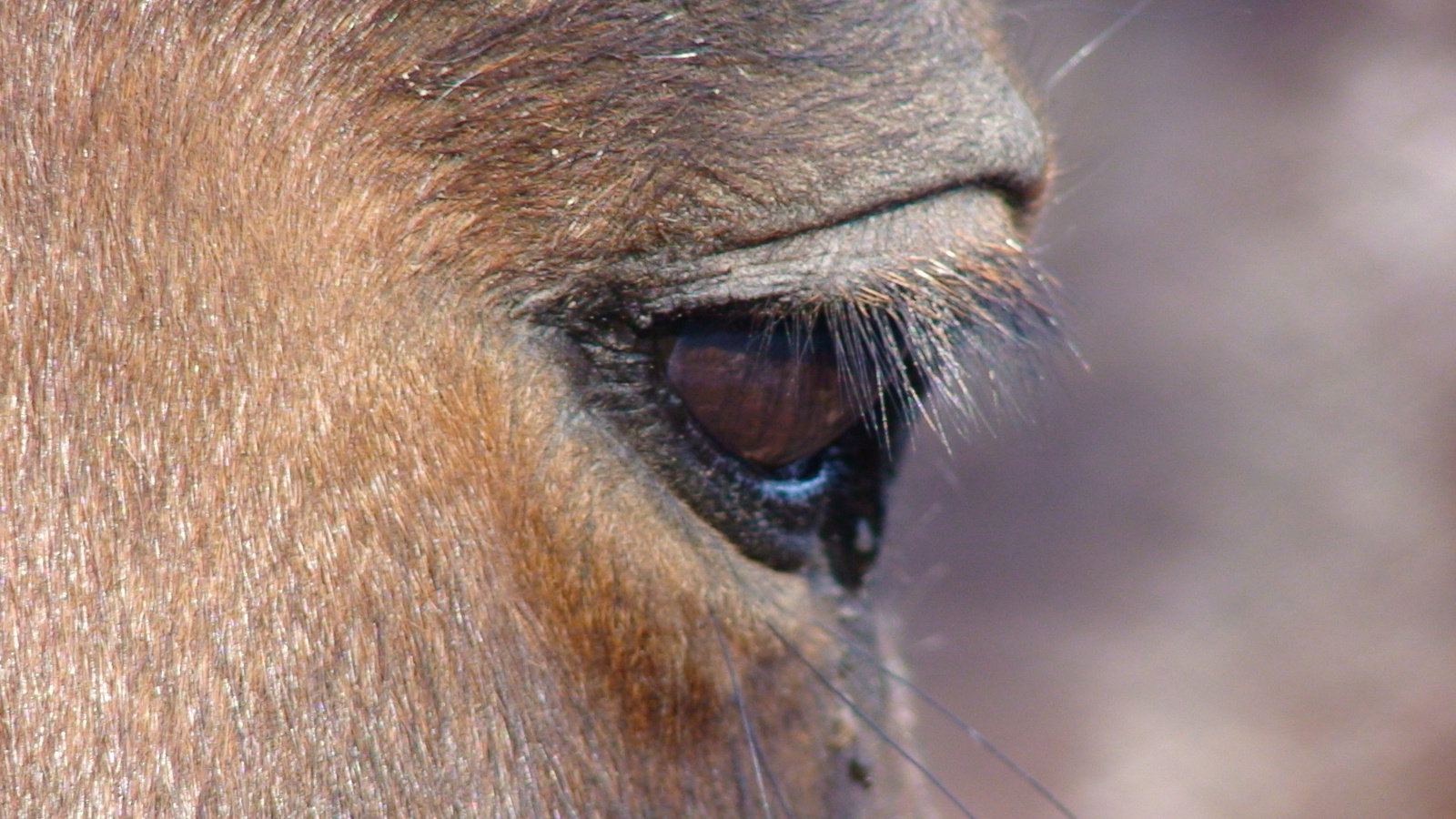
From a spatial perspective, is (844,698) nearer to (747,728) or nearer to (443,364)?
(747,728)

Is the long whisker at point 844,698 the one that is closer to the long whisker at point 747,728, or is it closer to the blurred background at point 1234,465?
the long whisker at point 747,728

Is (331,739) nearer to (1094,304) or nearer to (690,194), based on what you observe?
(690,194)

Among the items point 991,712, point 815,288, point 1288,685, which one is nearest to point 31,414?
point 815,288

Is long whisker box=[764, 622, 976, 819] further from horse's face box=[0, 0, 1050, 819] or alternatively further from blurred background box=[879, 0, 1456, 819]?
blurred background box=[879, 0, 1456, 819]

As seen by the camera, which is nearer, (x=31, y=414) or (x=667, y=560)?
(x=31, y=414)

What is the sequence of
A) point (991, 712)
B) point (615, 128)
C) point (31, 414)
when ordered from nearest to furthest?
1. point (31, 414)
2. point (615, 128)
3. point (991, 712)

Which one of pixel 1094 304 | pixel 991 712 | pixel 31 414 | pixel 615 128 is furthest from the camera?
pixel 1094 304

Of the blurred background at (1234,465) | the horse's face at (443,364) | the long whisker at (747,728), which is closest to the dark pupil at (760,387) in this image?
the horse's face at (443,364)

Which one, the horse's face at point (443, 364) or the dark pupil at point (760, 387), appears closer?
the horse's face at point (443, 364)
